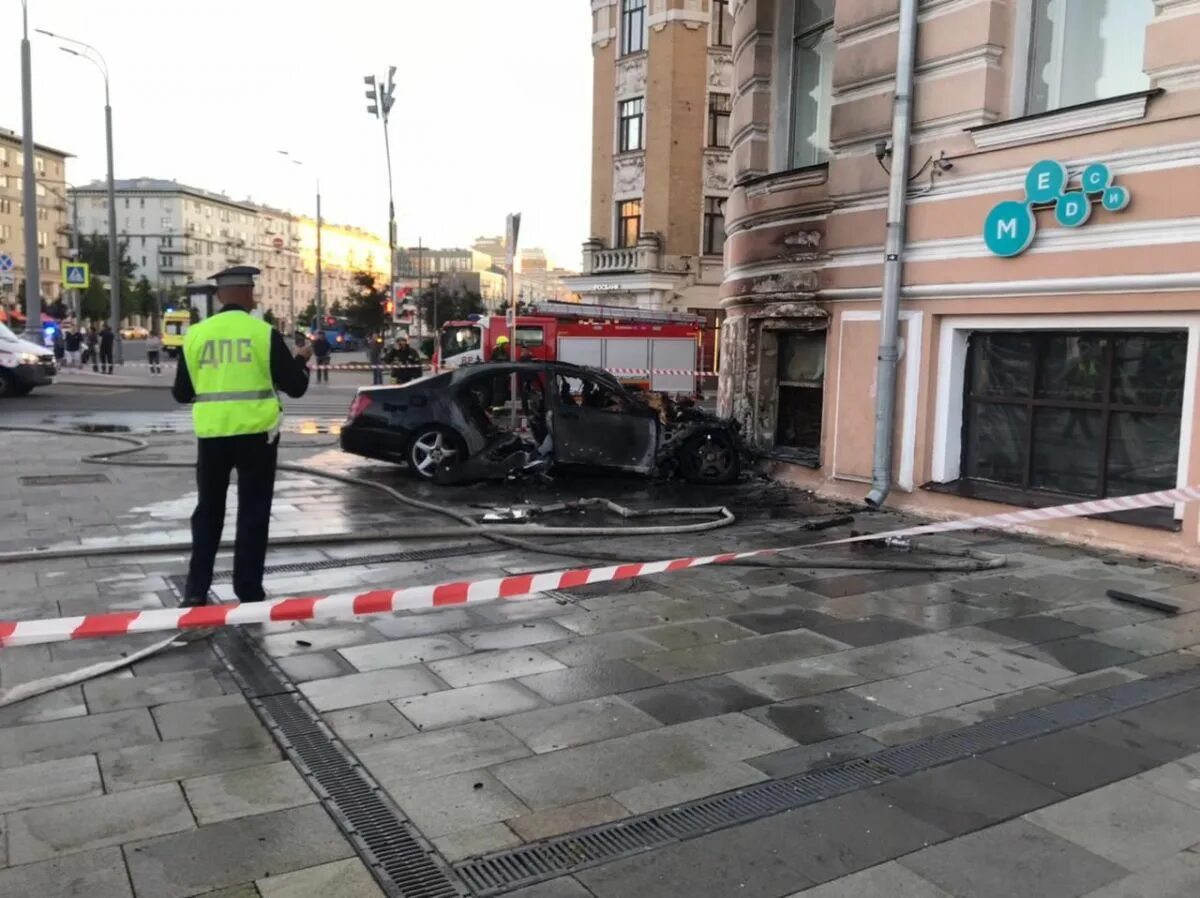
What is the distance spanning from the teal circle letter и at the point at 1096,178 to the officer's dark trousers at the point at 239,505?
6320 millimetres

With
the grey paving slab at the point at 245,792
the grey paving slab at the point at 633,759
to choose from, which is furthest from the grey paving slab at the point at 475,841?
the grey paving slab at the point at 245,792

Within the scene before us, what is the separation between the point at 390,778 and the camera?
3.74 m

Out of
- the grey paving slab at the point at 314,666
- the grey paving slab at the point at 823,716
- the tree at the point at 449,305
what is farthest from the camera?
the tree at the point at 449,305

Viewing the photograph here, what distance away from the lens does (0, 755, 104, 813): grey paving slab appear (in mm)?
3490

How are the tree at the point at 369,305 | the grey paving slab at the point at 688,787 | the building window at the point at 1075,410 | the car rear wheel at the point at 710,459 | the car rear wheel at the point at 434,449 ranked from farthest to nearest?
the tree at the point at 369,305
the car rear wheel at the point at 710,459
the car rear wheel at the point at 434,449
the building window at the point at 1075,410
the grey paving slab at the point at 688,787

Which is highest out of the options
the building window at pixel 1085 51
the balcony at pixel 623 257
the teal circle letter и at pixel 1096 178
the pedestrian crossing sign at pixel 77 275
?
the balcony at pixel 623 257

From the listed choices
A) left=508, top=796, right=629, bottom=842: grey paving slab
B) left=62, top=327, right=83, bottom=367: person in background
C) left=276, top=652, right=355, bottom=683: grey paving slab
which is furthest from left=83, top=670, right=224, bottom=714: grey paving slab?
left=62, top=327, right=83, bottom=367: person in background

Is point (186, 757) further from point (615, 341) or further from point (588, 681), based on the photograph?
point (615, 341)

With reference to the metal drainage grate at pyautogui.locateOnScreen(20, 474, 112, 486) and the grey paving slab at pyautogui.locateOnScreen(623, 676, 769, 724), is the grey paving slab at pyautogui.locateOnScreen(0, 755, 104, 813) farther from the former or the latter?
the metal drainage grate at pyautogui.locateOnScreen(20, 474, 112, 486)

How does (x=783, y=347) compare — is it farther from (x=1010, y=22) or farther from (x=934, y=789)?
(x=934, y=789)

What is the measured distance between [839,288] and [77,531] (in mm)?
7368

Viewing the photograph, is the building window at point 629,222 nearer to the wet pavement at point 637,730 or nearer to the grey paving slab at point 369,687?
the wet pavement at point 637,730

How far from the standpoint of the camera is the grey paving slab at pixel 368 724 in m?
4.12

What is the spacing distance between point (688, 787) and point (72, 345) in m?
36.3
